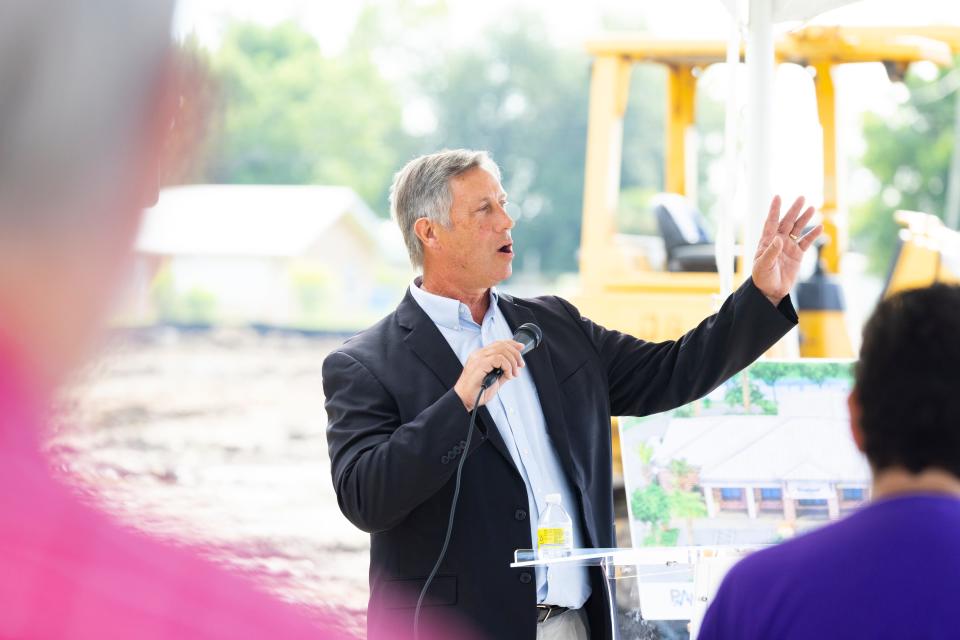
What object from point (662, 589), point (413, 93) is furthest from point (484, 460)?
point (413, 93)

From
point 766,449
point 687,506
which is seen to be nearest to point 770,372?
point 766,449

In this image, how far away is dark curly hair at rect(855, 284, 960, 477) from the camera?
1.08 m

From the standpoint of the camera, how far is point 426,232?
2662 mm

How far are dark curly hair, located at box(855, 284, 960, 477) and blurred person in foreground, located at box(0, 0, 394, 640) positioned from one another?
0.73 m

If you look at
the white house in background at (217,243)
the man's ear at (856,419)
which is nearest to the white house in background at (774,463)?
the white house in background at (217,243)

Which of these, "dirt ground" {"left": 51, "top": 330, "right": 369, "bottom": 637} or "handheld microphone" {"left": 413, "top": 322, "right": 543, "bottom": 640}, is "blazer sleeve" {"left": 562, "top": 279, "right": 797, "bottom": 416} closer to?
"handheld microphone" {"left": 413, "top": 322, "right": 543, "bottom": 640}

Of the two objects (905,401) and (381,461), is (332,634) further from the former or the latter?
(381,461)

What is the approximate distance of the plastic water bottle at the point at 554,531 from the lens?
2.16 m

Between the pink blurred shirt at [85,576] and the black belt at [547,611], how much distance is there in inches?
73.2

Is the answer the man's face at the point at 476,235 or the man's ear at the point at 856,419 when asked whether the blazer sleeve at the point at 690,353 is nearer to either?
the man's face at the point at 476,235

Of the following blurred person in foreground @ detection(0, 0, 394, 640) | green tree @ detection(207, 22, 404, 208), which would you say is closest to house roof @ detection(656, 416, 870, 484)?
blurred person in foreground @ detection(0, 0, 394, 640)

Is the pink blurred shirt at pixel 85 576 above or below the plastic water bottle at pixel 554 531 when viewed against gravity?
above

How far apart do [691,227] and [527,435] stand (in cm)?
A: 480

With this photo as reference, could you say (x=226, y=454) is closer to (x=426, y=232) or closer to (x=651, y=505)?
(x=651, y=505)
